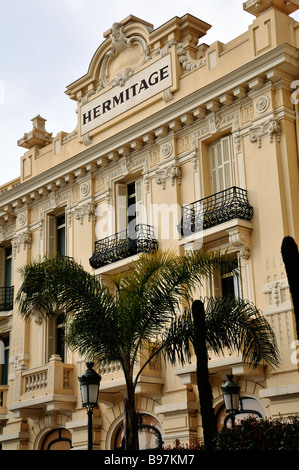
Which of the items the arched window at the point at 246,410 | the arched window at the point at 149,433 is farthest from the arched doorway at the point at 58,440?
the arched window at the point at 246,410

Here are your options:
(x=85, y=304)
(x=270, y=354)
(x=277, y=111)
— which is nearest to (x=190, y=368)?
(x=270, y=354)

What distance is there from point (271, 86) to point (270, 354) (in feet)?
23.5

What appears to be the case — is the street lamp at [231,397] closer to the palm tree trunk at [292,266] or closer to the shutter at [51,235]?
the palm tree trunk at [292,266]

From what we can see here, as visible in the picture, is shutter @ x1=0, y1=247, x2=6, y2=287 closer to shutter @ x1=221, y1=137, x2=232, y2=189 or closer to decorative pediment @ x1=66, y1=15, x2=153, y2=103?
decorative pediment @ x1=66, y1=15, x2=153, y2=103

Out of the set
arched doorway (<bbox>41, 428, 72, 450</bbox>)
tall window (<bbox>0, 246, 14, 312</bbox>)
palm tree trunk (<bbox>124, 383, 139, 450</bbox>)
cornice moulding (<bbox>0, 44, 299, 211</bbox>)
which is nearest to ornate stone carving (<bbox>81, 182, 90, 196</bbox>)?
cornice moulding (<bbox>0, 44, 299, 211</bbox>)

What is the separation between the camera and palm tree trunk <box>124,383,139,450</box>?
1625cm

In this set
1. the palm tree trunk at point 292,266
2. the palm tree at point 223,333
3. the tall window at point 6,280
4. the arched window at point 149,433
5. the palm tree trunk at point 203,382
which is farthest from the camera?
the tall window at point 6,280

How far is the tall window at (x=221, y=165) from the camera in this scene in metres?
22.4

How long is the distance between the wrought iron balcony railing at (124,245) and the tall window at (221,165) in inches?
94.4

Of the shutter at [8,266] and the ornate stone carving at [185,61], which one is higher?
the ornate stone carving at [185,61]

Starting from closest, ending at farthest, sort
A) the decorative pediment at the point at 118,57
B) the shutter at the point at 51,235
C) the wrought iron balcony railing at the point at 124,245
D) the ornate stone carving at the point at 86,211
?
the wrought iron balcony railing at the point at 124,245 → the decorative pediment at the point at 118,57 → the ornate stone carving at the point at 86,211 → the shutter at the point at 51,235

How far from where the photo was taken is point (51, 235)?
28172 millimetres
